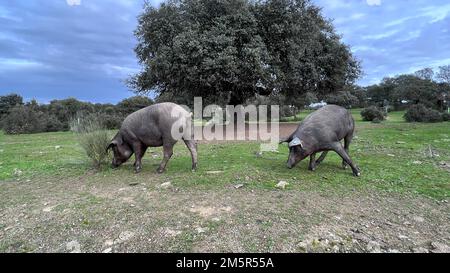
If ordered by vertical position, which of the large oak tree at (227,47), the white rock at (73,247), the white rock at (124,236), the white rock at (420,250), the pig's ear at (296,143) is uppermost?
the large oak tree at (227,47)

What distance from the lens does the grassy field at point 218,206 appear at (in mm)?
3967

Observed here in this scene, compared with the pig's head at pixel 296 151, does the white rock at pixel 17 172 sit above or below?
below

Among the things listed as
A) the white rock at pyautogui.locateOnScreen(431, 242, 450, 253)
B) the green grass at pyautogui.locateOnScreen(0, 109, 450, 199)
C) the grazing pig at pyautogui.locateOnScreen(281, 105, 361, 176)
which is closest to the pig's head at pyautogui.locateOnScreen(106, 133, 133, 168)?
the green grass at pyautogui.locateOnScreen(0, 109, 450, 199)

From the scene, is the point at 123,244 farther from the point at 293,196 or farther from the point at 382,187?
the point at 382,187

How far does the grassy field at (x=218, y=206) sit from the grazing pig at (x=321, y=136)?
1.41 feet

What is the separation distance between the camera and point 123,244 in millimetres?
3904

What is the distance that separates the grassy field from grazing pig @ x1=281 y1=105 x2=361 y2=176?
0.43m

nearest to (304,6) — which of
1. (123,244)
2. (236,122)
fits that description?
(236,122)

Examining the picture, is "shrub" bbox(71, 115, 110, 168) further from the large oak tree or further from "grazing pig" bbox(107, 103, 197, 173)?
the large oak tree

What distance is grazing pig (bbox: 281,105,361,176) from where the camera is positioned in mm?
7203

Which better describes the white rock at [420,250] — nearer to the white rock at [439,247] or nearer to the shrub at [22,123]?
the white rock at [439,247]

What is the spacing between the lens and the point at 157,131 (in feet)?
25.1

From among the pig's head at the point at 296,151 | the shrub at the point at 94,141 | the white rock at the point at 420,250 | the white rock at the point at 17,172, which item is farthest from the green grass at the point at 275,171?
the white rock at the point at 420,250
